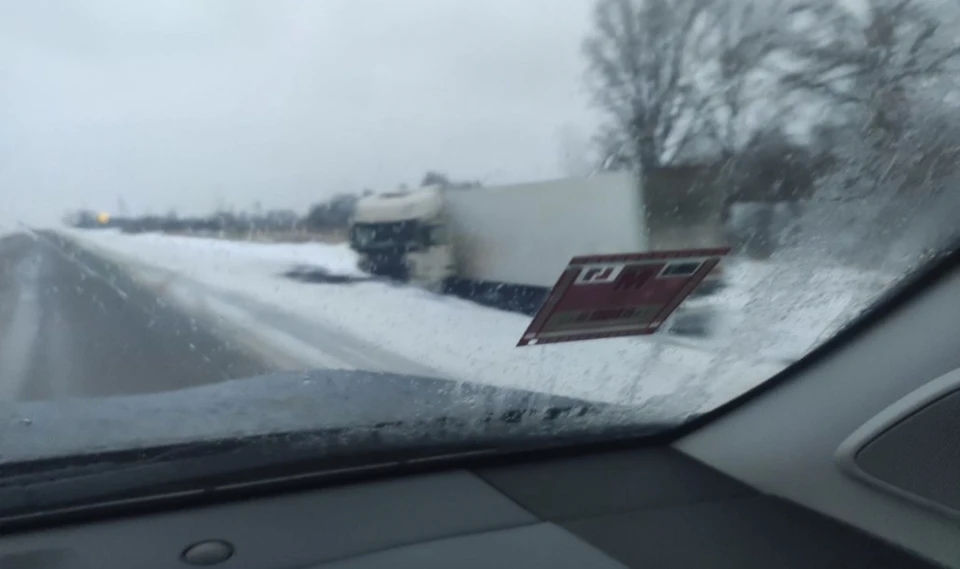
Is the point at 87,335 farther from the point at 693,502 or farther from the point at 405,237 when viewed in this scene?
the point at 693,502

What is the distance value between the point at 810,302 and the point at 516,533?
62.9 inches

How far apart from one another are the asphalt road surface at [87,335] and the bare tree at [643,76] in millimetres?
1827

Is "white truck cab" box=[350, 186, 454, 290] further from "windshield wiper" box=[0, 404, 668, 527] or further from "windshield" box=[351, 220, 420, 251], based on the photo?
"windshield wiper" box=[0, 404, 668, 527]

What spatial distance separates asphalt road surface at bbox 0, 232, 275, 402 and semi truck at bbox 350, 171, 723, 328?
0.86 meters

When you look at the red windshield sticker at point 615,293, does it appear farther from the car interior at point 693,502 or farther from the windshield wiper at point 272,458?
the car interior at point 693,502

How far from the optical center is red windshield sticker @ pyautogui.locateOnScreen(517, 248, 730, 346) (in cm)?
405

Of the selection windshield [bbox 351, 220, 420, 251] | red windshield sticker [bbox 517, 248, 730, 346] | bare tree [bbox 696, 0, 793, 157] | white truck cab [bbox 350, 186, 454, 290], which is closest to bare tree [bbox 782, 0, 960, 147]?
bare tree [bbox 696, 0, 793, 157]

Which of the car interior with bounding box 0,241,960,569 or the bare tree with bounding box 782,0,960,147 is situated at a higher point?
the bare tree with bounding box 782,0,960,147

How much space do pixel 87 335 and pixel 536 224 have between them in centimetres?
211

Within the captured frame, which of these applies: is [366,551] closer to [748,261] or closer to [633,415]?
[633,415]

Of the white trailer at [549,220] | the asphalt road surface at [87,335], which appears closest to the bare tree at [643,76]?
the white trailer at [549,220]

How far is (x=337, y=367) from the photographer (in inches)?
174

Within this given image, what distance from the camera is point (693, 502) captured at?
4.10 metres

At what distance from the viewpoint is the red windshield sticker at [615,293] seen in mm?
Result: 4047
